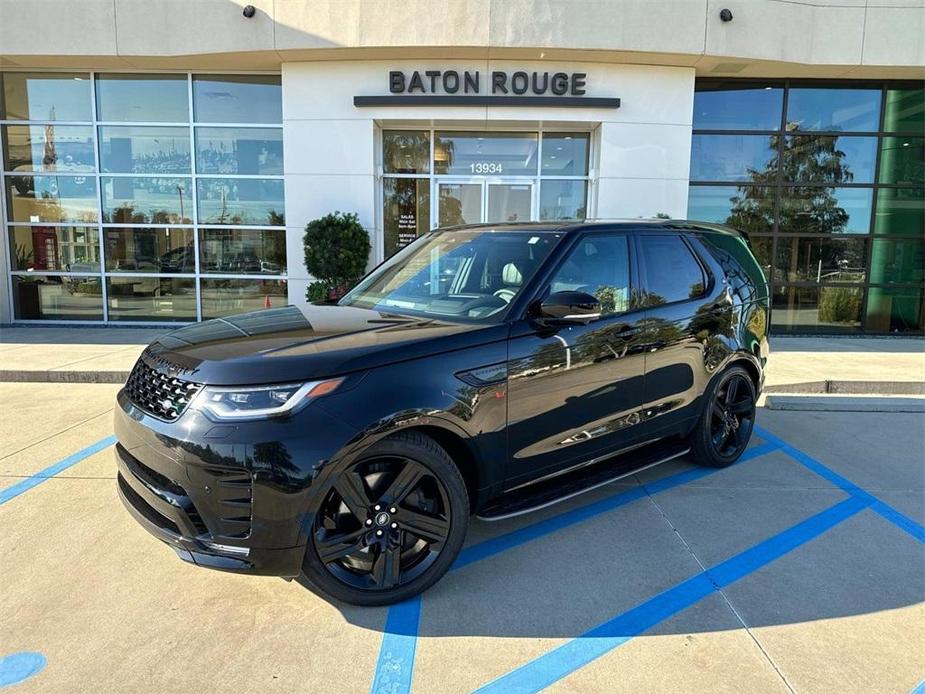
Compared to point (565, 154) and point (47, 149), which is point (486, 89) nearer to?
point (565, 154)

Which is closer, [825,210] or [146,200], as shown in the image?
[146,200]

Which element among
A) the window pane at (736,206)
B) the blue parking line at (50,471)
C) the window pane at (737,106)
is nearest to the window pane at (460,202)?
the window pane at (736,206)

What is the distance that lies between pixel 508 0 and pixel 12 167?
10073mm

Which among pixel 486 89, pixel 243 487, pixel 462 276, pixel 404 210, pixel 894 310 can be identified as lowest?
pixel 894 310

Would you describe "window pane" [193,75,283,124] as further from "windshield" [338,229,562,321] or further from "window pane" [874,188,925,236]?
"window pane" [874,188,925,236]

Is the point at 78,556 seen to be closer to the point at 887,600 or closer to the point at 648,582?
the point at 648,582

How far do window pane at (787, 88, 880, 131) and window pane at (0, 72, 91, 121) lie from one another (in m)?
13.8

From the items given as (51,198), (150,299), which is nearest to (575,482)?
(150,299)

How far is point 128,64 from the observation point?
1142 cm

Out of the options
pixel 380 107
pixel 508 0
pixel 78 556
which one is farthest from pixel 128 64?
pixel 78 556

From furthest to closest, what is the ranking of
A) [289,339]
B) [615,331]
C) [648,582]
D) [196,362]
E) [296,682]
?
1. [615,331]
2. [648,582]
3. [289,339]
4. [196,362]
5. [296,682]

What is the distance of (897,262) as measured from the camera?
1272 cm

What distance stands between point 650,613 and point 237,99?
473 inches

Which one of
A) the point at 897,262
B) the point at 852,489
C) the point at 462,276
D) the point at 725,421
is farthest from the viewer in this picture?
the point at 897,262
